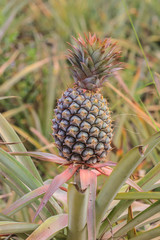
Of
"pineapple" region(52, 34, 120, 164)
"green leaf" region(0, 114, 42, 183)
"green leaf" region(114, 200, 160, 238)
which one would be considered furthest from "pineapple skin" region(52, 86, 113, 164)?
"green leaf" region(114, 200, 160, 238)

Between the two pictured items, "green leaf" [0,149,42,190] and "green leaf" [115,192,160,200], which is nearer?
"green leaf" [115,192,160,200]

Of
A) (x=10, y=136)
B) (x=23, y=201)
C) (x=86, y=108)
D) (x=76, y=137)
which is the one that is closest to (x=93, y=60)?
(x=86, y=108)

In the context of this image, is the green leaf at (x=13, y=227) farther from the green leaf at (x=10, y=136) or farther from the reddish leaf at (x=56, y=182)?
the green leaf at (x=10, y=136)

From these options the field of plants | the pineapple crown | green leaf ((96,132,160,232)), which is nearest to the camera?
green leaf ((96,132,160,232))

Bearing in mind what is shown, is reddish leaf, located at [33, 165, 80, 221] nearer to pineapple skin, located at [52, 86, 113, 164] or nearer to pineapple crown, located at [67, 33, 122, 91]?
pineapple skin, located at [52, 86, 113, 164]

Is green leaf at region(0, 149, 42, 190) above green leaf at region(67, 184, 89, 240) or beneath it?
above

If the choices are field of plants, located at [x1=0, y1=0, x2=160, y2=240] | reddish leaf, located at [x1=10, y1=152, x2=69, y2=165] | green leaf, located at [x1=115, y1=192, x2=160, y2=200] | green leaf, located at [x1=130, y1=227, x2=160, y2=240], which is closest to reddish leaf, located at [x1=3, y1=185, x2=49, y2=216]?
field of plants, located at [x1=0, y1=0, x2=160, y2=240]

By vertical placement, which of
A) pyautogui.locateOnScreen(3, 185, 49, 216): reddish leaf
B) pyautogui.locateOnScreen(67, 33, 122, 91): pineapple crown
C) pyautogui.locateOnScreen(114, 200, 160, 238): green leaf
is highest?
pyautogui.locateOnScreen(67, 33, 122, 91): pineapple crown

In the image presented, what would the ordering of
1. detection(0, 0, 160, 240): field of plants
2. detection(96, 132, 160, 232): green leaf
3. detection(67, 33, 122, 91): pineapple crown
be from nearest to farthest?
detection(96, 132, 160, 232): green leaf
detection(0, 0, 160, 240): field of plants
detection(67, 33, 122, 91): pineapple crown

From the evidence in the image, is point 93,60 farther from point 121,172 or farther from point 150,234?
point 150,234
